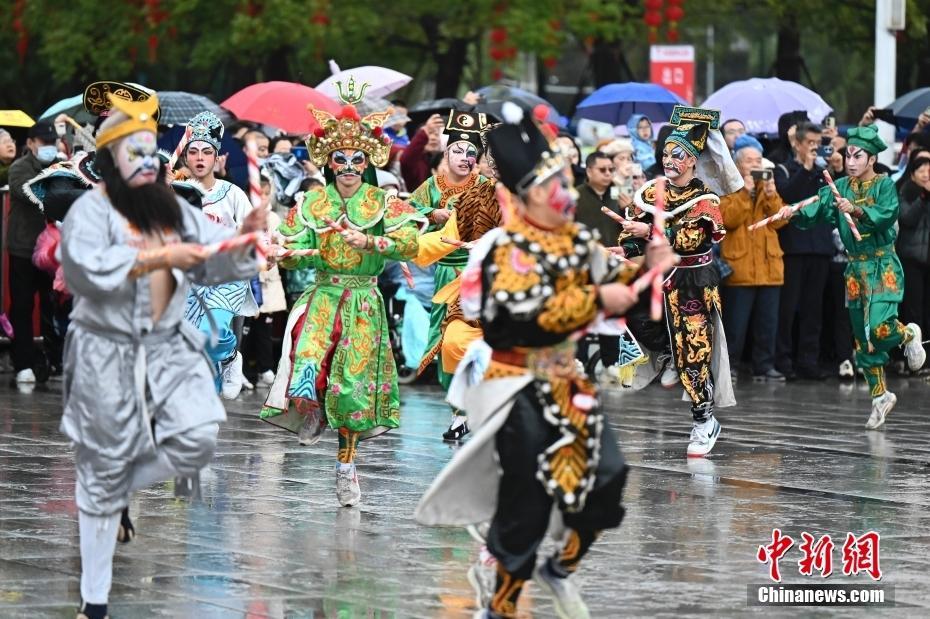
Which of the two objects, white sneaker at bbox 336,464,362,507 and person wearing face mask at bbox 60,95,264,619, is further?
white sneaker at bbox 336,464,362,507

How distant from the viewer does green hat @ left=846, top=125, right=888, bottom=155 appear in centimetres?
1402

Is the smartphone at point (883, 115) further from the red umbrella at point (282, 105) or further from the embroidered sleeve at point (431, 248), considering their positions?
the embroidered sleeve at point (431, 248)

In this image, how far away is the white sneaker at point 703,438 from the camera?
1250 centimetres

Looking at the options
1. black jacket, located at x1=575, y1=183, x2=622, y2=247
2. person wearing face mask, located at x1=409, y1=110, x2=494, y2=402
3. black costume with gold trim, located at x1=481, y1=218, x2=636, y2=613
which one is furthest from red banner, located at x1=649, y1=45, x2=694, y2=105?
black costume with gold trim, located at x1=481, y1=218, x2=636, y2=613

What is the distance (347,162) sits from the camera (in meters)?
10.3

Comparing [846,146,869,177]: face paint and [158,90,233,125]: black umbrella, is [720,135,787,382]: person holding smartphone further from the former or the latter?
[158,90,233,125]: black umbrella

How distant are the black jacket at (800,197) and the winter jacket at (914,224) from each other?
694mm

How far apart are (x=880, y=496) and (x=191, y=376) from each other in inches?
188

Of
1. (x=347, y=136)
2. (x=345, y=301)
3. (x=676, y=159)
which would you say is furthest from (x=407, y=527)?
(x=676, y=159)

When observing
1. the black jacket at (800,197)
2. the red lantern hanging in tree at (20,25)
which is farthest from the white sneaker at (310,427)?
the red lantern hanging in tree at (20,25)

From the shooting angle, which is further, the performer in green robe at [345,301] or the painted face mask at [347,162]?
the painted face mask at [347,162]

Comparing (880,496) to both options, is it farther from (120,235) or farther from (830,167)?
(830,167)

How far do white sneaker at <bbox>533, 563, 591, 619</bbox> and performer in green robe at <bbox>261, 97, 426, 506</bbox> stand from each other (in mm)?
3018

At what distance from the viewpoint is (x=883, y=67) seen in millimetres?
21203
